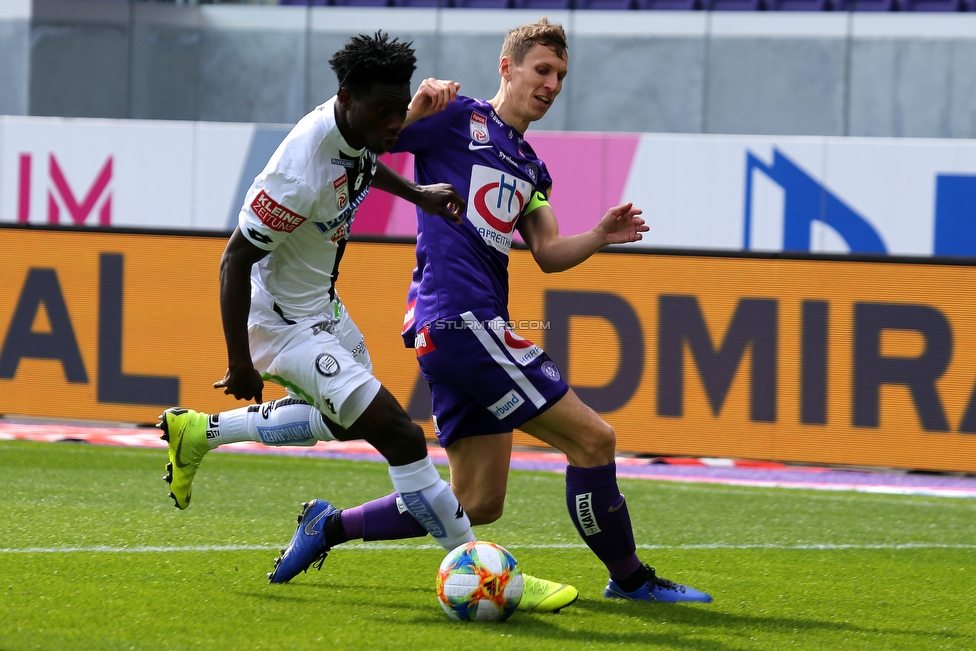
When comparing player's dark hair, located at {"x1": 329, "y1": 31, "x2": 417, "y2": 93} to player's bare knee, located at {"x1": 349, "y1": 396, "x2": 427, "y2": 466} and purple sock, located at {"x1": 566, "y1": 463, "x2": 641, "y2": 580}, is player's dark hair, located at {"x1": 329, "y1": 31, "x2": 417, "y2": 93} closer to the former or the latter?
player's bare knee, located at {"x1": 349, "y1": 396, "x2": 427, "y2": 466}

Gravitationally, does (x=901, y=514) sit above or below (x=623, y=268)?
below

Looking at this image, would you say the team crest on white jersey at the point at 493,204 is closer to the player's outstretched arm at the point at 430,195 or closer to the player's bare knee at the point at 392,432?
the player's outstretched arm at the point at 430,195

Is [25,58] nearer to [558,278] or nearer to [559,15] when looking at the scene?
[559,15]

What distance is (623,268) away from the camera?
370 inches

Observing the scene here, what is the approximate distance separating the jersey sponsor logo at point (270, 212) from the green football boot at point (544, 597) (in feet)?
4.66

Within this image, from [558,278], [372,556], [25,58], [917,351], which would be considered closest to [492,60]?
[25,58]

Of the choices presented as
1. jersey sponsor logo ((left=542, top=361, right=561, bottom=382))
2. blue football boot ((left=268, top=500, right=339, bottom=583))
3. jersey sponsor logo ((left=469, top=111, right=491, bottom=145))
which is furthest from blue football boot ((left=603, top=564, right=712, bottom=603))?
jersey sponsor logo ((left=469, top=111, right=491, bottom=145))

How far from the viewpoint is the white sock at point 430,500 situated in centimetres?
423

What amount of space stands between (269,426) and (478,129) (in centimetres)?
135

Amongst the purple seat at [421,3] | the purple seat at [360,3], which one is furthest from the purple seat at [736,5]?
the purple seat at [360,3]

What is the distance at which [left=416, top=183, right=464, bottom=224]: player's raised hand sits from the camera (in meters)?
4.38

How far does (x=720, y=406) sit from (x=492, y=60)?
7.27 metres

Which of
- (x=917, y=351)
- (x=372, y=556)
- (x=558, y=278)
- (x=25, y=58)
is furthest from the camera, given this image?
(x=25, y=58)

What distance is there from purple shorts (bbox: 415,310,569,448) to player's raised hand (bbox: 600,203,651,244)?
Result: 0.52m
